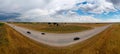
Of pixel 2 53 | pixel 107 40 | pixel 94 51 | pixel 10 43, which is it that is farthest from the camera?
pixel 107 40

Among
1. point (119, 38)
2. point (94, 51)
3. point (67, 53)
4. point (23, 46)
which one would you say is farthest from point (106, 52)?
point (23, 46)

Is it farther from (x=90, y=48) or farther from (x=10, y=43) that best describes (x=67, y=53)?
(x=10, y=43)

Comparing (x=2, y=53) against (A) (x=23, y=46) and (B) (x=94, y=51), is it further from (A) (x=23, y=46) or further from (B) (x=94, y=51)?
(B) (x=94, y=51)

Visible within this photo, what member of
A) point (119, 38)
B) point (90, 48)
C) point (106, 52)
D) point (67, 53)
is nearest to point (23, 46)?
point (67, 53)

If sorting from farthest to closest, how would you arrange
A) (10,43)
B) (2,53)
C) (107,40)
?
1. (107,40)
2. (10,43)
3. (2,53)

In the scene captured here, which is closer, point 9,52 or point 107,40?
point 9,52

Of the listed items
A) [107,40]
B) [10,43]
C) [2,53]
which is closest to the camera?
[2,53]

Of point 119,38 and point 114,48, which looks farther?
point 119,38

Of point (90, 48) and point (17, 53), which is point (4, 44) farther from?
point (90, 48)

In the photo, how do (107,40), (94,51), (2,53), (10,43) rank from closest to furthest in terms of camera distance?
1. (2,53)
2. (94,51)
3. (10,43)
4. (107,40)
